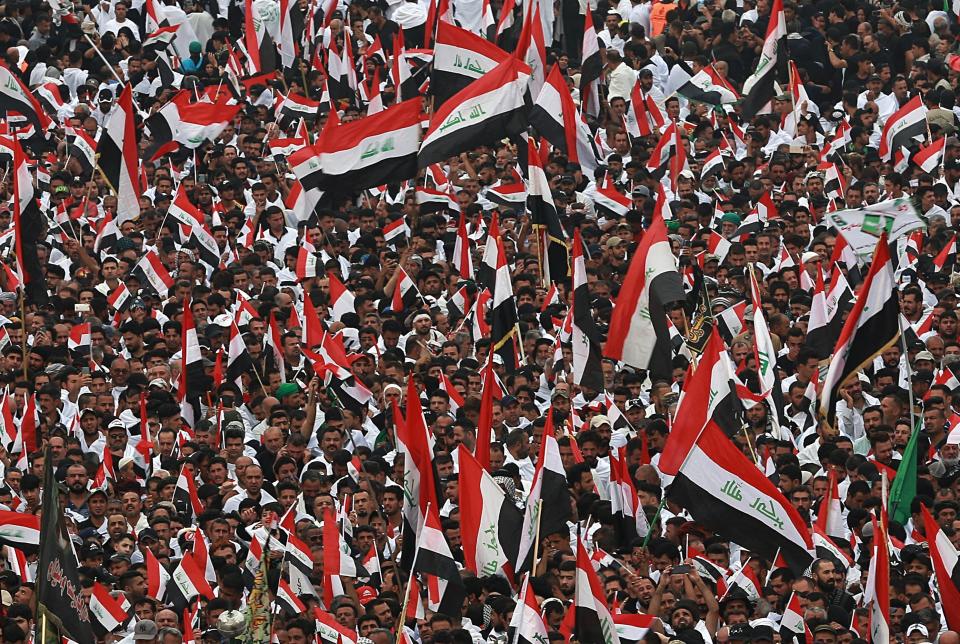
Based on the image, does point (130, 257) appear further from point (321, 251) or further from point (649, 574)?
point (649, 574)

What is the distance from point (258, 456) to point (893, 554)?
4258 mm

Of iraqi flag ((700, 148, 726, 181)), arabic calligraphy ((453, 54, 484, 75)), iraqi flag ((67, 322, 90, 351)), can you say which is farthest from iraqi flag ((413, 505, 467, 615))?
iraqi flag ((700, 148, 726, 181))

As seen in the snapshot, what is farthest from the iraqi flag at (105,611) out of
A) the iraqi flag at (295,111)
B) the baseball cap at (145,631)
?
the iraqi flag at (295,111)

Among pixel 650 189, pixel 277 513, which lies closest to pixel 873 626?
pixel 277 513

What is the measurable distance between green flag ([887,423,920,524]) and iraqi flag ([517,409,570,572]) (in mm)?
2000

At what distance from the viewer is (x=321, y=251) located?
20422mm

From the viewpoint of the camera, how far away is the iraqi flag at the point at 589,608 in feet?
43.1

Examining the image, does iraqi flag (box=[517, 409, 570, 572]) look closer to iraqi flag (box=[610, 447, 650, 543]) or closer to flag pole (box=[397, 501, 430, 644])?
flag pole (box=[397, 501, 430, 644])

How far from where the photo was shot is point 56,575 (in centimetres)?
1266

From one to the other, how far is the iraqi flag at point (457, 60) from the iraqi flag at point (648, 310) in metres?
3.49

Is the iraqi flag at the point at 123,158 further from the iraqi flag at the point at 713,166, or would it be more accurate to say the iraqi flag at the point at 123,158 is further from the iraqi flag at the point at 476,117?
the iraqi flag at the point at 713,166

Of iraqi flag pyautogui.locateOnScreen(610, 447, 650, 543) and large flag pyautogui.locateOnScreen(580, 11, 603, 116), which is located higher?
iraqi flag pyautogui.locateOnScreen(610, 447, 650, 543)

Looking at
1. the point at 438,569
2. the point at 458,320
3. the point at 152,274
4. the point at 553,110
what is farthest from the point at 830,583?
the point at 152,274

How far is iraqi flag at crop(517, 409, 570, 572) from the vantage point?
14266mm
